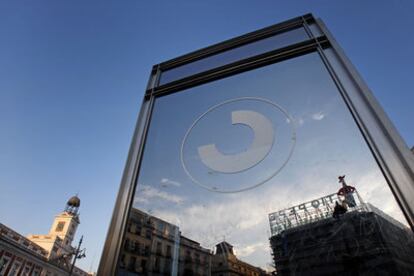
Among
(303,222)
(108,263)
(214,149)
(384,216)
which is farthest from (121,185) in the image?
(384,216)

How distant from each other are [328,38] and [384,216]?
2.48ft

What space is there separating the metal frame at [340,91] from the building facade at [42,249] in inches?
737

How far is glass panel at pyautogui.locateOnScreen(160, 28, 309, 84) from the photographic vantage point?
120cm

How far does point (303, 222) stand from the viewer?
2.85 feet

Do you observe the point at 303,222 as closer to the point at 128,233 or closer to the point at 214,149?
the point at 214,149

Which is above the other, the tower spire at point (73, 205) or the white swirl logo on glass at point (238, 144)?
the tower spire at point (73, 205)

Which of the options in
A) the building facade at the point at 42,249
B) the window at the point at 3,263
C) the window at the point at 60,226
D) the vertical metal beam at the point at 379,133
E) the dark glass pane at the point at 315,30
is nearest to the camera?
the vertical metal beam at the point at 379,133

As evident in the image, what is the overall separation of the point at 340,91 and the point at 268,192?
464mm

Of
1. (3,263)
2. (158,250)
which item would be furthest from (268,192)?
(3,263)

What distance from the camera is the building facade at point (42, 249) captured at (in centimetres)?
1655

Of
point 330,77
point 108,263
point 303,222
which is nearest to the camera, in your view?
point 108,263

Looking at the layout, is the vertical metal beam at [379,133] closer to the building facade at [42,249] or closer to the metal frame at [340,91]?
the metal frame at [340,91]

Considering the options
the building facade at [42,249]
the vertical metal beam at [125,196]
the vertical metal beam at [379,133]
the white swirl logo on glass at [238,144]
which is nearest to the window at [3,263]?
the building facade at [42,249]

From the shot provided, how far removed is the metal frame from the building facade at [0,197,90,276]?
18715 millimetres
